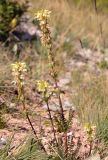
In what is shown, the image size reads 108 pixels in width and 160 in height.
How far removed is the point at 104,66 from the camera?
23.5ft

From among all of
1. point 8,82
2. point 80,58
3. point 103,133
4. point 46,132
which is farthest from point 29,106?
point 80,58

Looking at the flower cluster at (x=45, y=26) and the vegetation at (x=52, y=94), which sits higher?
the flower cluster at (x=45, y=26)

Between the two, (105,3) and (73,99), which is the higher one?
(105,3)

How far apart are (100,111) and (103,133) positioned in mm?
429

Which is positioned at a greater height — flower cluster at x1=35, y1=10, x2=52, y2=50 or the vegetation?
flower cluster at x1=35, y1=10, x2=52, y2=50

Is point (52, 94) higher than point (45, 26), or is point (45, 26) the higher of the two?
point (45, 26)

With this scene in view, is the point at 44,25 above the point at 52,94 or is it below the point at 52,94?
above

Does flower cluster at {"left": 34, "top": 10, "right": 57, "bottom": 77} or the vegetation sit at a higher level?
flower cluster at {"left": 34, "top": 10, "right": 57, "bottom": 77}

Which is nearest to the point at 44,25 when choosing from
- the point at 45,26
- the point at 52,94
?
the point at 45,26

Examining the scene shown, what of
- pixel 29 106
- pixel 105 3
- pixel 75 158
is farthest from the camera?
pixel 105 3

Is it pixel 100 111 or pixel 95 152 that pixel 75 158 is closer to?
pixel 95 152

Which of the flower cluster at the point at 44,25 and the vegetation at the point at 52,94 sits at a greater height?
the flower cluster at the point at 44,25

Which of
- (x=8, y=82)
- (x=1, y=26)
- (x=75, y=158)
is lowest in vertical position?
(x=75, y=158)

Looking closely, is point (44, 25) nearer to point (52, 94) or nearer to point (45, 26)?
point (45, 26)
